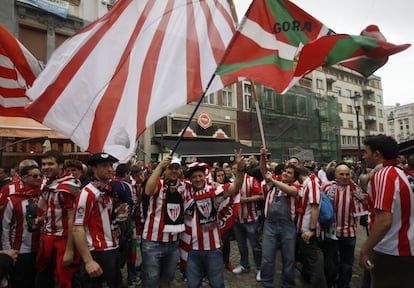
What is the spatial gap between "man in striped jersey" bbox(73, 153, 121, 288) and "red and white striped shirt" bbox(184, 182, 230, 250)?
892mm

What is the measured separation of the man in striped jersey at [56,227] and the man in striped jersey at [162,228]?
0.80 m

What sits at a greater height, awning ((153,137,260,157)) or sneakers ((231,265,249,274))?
awning ((153,137,260,157))

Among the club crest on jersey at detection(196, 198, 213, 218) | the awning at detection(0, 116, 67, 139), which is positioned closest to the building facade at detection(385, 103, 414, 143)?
the awning at detection(0, 116, 67, 139)

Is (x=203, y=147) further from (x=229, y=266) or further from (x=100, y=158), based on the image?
(x=100, y=158)

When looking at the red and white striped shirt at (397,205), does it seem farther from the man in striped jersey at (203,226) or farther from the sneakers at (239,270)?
the sneakers at (239,270)

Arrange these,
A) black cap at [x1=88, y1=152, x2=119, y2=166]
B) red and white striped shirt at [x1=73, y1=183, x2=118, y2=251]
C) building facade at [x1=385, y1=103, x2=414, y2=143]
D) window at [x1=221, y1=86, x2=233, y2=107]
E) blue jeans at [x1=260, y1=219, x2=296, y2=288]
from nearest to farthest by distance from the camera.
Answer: red and white striped shirt at [x1=73, y1=183, x2=118, y2=251]
black cap at [x1=88, y1=152, x2=119, y2=166]
blue jeans at [x1=260, y1=219, x2=296, y2=288]
window at [x1=221, y1=86, x2=233, y2=107]
building facade at [x1=385, y1=103, x2=414, y2=143]

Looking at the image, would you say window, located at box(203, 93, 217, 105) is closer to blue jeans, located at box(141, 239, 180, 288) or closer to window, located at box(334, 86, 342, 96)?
blue jeans, located at box(141, 239, 180, 288)

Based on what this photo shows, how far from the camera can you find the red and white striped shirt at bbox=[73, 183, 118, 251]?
9.62 ft

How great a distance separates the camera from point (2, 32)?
14.2 ft

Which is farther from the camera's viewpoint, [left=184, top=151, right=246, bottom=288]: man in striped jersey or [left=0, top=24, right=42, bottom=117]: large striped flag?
[left=0, top=24, right=42, bottom=117]: large striped flag

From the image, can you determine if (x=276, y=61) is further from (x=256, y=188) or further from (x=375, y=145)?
(x=256, y=188)

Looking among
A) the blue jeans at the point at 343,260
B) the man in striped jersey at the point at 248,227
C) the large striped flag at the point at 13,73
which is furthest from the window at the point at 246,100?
the large striped flag at the point at 13,73

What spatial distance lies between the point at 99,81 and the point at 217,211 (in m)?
2.17

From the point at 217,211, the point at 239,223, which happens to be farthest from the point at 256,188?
the point at 217,211
